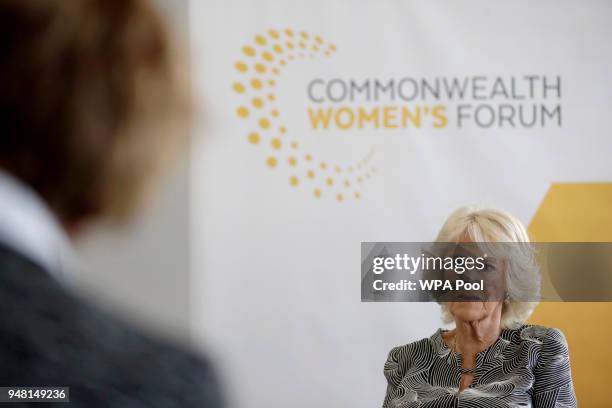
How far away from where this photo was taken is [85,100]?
417mm

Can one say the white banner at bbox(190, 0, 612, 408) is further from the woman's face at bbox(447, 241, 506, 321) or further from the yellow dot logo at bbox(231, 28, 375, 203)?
the woman's face at bbox(447, 241, 506, 321)

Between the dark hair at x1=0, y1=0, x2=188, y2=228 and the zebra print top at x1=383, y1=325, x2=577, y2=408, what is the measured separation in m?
1.84

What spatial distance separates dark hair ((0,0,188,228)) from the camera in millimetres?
409

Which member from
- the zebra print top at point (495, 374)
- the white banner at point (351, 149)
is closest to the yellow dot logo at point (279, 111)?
the white banner at point (351, 149)

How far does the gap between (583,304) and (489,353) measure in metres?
0.49

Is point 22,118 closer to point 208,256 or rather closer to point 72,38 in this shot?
point 72,38

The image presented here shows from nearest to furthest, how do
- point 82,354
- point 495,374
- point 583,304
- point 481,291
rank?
point 82,354, point 495,374, point 481,291, point 583,304

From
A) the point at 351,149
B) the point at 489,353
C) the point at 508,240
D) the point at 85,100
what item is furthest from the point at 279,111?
the point at 85,100

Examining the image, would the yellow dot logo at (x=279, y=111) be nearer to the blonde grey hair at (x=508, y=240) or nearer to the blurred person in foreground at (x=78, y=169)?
the blonde grey hair at (x=508, y=240)

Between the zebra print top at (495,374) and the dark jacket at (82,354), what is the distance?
1831 mm

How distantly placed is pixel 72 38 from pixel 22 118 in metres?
0.05

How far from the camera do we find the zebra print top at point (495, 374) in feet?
6.87

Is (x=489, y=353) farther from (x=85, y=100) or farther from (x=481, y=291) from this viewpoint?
(x=85, y=100)

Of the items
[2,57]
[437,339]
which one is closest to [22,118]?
[2,57]
